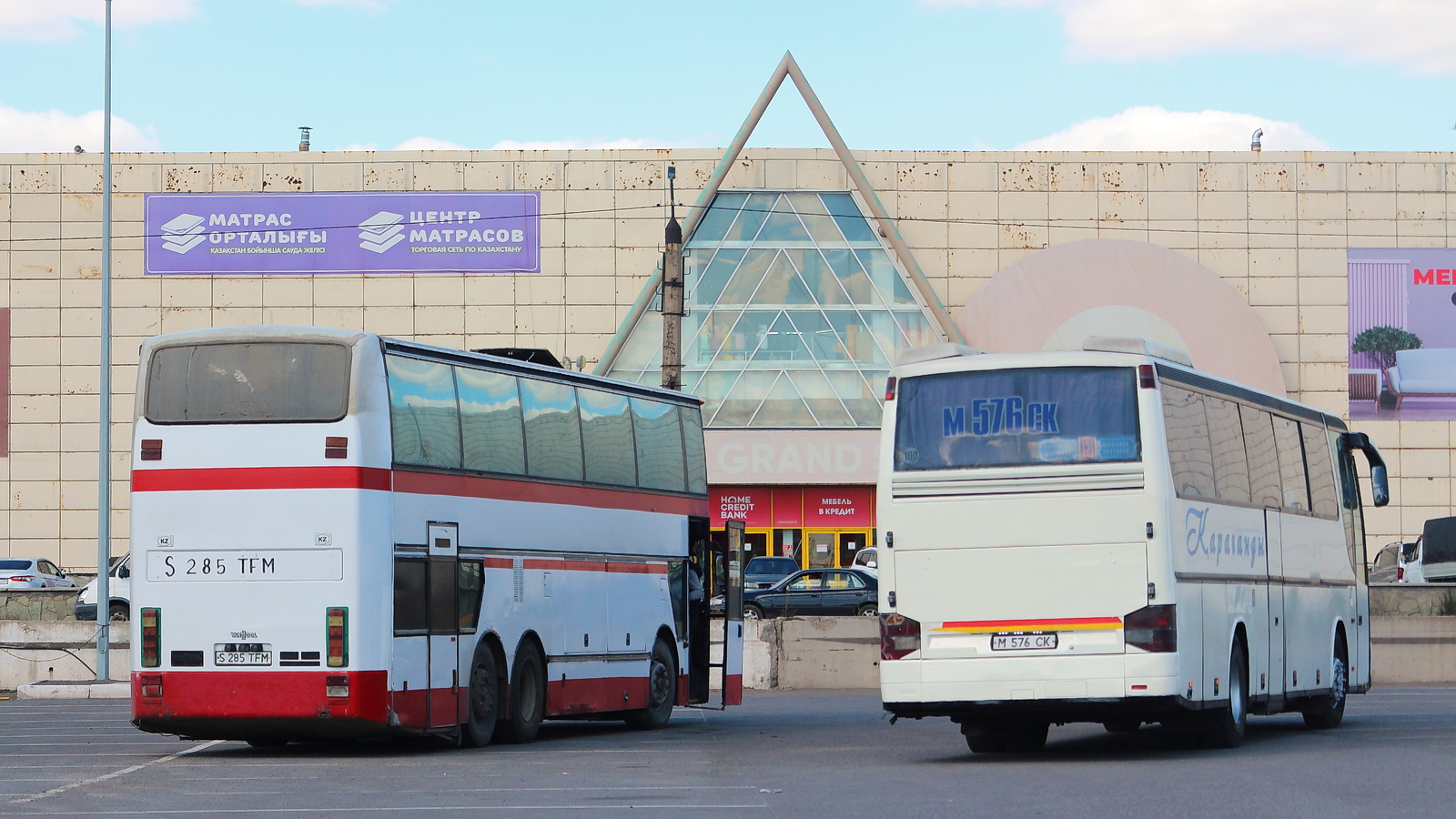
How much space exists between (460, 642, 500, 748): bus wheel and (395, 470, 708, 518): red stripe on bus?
1408 mm

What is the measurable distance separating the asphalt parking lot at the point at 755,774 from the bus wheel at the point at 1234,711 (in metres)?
0.23

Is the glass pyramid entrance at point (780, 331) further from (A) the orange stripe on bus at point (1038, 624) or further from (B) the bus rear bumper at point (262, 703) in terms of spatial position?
(A) the orange stripe on bus at point (1038, 624)

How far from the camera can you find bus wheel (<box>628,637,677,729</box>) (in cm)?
2047

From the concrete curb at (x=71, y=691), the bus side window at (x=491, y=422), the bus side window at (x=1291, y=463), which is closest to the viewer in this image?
the bus side window at (x=491, y=422)

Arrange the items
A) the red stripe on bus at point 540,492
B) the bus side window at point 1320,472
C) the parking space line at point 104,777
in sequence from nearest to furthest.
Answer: the parking space line at point 104,777 < the red stripe on bus at point 540,492 < the bus side window at point 1320,472

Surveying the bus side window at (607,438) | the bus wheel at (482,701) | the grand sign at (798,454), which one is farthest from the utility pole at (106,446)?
the grand sign at (798,454)

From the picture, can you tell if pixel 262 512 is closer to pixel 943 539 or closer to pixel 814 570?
pixel 943 539

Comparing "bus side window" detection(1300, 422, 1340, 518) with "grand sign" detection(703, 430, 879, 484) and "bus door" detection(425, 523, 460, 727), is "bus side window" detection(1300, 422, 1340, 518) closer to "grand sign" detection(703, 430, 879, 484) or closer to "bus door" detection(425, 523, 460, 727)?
"bus door" detection(425, 523, 460, 727)

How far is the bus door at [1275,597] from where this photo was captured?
55.4ft

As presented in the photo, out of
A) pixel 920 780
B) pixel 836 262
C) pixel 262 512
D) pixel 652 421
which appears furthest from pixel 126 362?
pixel 920 780

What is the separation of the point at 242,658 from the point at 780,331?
130 feet

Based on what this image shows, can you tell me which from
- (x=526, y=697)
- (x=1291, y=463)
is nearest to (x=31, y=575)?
(x=526, y=697)

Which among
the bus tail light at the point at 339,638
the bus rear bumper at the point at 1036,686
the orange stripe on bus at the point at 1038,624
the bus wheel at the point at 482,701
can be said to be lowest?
the bus wheel at the point at 482,701

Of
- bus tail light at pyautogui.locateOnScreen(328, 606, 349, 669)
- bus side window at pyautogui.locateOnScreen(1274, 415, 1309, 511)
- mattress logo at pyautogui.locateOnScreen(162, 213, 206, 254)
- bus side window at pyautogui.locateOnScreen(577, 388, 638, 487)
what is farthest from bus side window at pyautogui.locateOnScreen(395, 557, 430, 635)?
Answer: mattress logo at pyautogui.locateOnScreen(162, 213, 206, 254)
